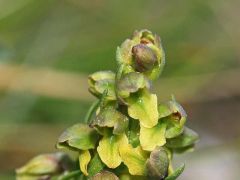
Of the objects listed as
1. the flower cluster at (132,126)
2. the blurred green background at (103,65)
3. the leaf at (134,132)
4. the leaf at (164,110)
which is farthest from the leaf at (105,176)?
the blurred green background at (103,65)

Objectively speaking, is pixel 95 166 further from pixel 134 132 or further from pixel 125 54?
pixel 125 54

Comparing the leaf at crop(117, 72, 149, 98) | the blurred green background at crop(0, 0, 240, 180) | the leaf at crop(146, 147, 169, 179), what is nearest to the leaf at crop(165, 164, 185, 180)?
the leaf at crop(146, 147, 169, 179)

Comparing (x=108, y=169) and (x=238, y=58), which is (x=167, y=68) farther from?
(x=108, y=169)

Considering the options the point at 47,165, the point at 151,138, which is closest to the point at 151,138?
the point at 151,138

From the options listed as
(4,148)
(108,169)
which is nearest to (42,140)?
(4,148)

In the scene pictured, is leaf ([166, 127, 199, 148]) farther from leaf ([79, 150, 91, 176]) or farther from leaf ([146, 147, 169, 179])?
leaf ([79, 150, 91, 176])

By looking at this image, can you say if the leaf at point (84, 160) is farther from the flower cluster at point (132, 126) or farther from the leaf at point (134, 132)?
the leaf at point (134, 132)
